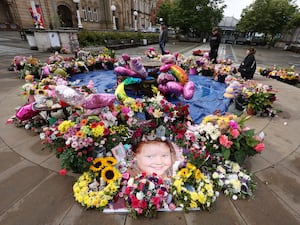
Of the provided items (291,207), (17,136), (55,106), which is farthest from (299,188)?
(17,136)

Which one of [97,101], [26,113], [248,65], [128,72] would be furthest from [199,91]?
[26,113]

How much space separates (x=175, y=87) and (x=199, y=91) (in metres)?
1.71

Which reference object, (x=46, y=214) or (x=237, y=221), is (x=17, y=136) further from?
(x=237, y=221)

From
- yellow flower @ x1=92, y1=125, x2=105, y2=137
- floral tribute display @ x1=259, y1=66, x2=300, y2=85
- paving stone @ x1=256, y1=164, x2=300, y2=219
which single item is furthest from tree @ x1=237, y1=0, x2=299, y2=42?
yellow flower @ x1=92, y1=125, x2=105, y2=137

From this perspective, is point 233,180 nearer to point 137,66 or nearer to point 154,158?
point 154,158

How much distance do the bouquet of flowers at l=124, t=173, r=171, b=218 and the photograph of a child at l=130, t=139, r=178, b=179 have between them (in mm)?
235

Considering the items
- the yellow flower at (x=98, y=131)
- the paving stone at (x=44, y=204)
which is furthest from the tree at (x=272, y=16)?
the paving stone at (x=44, y=204)

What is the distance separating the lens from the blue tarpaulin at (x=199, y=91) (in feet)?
16.2

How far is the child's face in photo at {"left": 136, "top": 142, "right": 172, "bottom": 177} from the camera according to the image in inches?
98.4

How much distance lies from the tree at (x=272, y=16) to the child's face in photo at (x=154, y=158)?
1339 inches

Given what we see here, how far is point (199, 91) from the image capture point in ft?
21.0

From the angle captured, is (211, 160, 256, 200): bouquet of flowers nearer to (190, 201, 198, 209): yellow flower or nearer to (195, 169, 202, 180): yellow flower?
(195, 169, 202, 180): yellow flower

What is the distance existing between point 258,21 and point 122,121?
114 feet

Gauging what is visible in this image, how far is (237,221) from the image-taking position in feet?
6.17
